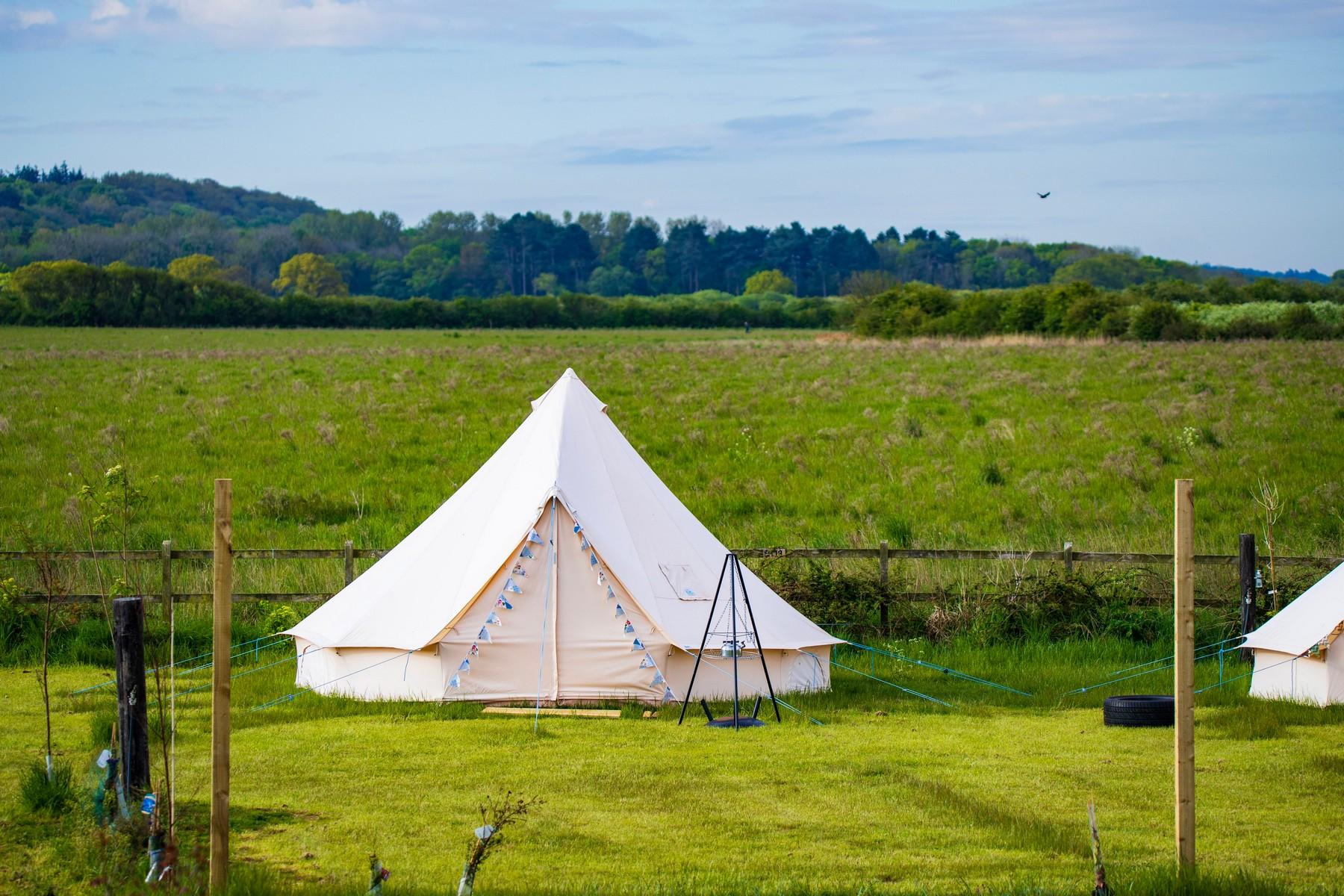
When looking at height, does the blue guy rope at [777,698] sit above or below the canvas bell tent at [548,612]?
below

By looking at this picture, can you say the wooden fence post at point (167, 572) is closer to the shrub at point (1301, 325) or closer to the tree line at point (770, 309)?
the tree line at point (770, 309)

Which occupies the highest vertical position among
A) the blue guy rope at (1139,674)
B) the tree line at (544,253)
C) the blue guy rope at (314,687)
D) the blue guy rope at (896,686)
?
the tree line at (544,253)

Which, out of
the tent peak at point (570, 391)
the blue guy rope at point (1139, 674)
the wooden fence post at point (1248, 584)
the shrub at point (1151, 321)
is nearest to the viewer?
the blue guy rope at point (1139, 674)

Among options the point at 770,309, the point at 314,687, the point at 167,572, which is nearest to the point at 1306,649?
the point at 314,687

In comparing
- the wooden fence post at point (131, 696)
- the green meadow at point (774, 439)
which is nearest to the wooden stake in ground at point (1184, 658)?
the wooden fence post at point (131, 696)

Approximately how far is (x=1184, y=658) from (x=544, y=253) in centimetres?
15431

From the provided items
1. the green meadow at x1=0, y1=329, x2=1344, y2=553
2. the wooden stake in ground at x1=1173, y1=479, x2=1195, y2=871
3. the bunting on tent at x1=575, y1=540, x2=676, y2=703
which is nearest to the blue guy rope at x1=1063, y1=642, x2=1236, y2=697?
the bunting on tent at x1=575, y1=540, x2=676, y2=703

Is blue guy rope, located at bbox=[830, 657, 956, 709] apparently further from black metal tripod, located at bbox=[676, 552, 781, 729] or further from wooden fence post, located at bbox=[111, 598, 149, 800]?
wooden fence post, located at bbox=[111, 598, 149, 800]

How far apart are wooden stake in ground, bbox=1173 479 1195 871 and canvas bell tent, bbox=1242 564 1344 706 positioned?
561cm

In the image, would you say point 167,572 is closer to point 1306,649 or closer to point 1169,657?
point 1169,657

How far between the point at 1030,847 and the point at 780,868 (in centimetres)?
153

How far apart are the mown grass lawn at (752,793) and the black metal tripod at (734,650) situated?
8.9 inches

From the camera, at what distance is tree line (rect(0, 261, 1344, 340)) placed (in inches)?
2060

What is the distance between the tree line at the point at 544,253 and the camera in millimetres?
133750
